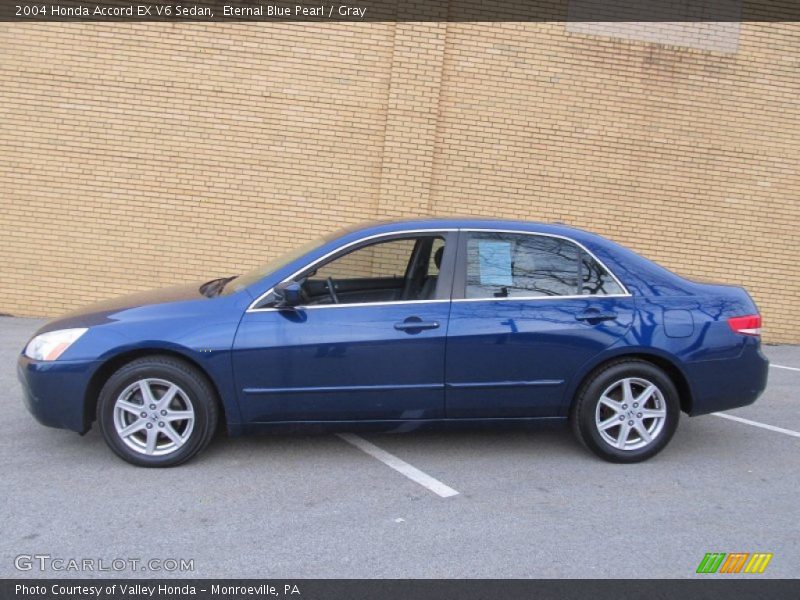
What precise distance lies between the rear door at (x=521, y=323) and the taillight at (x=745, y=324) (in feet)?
2.32

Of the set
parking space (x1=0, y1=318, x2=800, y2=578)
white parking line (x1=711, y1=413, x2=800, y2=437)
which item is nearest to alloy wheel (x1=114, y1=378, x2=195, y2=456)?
parking space (x1=0, y1=318, x2=800, y2=578)

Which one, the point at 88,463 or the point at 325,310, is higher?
the point at 325,310

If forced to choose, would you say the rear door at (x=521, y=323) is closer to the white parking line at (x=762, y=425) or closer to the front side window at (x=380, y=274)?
the front side window at (x=380, y=274)

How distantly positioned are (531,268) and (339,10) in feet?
18.3

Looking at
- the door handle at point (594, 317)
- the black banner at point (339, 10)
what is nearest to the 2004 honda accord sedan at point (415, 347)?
the door handle at point (594, 317)

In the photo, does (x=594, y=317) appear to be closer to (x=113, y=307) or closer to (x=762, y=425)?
(x=762, y=425)

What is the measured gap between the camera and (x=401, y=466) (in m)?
4.70

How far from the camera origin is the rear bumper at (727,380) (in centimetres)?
480

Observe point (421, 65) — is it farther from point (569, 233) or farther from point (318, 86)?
point (569, 233)

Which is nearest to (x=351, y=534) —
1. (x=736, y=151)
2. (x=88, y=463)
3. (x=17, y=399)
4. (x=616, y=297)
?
(x=88, y=463)

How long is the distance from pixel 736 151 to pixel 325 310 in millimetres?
7312

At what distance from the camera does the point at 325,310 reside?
15.0 feet

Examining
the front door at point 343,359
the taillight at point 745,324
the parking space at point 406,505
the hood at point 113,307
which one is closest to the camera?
the parking space at point 406,505
